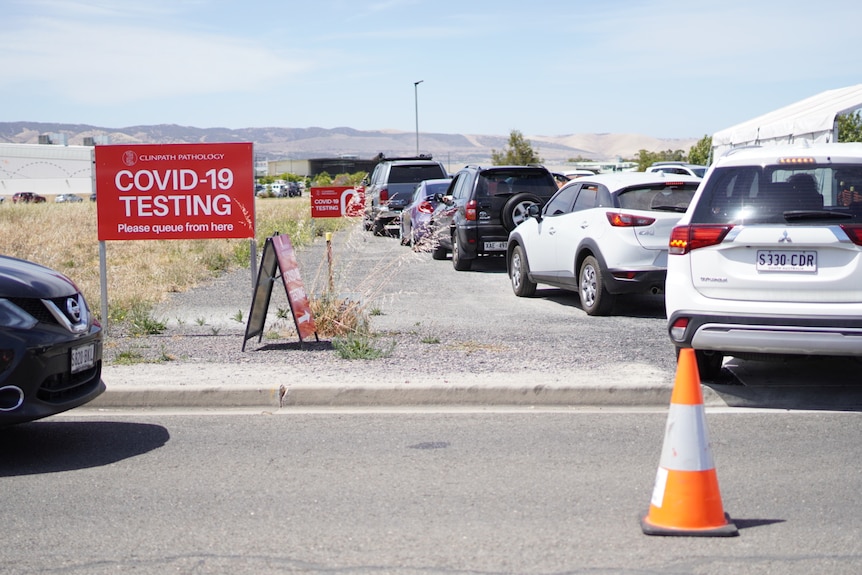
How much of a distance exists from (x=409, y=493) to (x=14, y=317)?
2511mm

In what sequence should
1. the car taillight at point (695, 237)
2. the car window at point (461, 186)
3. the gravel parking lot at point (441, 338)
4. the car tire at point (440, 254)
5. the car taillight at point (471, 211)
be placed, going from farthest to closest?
1. the car tire at point (440, 254)
2. the car window at point (461, 186)
3. the car taillight at point (471, 211)
4. the gravel parking lot at point (441, 338)
5. the car taillight at point (695, 237)

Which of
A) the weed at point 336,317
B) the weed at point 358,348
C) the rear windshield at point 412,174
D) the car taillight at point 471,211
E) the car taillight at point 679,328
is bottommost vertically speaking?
the weed at point 358,348

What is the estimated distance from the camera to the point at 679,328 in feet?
24.5

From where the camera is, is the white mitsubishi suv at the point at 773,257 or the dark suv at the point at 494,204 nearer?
the white mitsubishi suv at the point at 773,257

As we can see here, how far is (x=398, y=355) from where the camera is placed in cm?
900

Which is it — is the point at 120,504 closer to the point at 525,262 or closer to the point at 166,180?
the point at 166,180

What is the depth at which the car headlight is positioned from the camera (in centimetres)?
582

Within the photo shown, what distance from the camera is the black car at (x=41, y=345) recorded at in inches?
229

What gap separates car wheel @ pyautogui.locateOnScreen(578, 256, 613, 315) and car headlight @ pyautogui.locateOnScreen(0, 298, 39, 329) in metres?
6.76

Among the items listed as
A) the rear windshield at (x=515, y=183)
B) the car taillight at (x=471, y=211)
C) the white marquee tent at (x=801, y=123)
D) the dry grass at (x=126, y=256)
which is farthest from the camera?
the white marquee tent at (x=801, y=123)

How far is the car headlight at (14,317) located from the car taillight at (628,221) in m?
6.74

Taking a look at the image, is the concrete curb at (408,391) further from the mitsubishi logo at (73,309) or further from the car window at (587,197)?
the car window at (587,197)

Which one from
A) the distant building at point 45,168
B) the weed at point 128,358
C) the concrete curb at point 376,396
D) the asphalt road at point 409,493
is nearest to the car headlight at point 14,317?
the asphalt road at point 409,493

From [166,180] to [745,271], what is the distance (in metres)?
5.98
